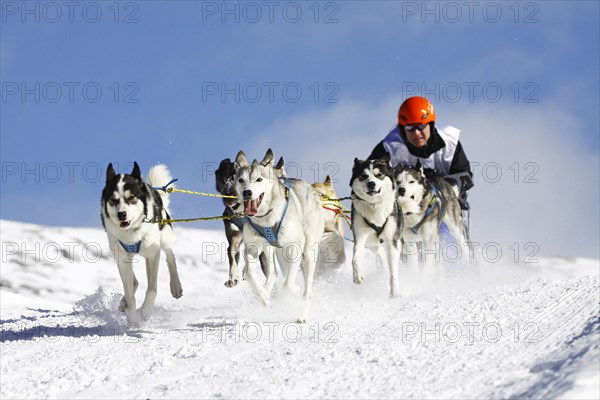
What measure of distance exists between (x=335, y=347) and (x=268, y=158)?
1888 millimetres

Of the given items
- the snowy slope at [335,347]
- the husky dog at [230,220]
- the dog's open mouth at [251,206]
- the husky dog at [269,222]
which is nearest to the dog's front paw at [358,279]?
the snowy slope at [335,347]

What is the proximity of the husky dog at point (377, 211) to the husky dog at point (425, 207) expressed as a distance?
0.52 metres

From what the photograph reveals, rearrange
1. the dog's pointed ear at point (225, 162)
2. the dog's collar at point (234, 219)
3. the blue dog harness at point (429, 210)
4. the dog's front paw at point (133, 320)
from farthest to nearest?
the blue dog harness at point (429, 210)
the dog's pointed ear at point (225, 162)
the dog's collar at point (234, 219)
the dog's front paw at point (133, 320)

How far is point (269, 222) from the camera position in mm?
6496

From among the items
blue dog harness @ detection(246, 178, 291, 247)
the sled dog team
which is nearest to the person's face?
the sled dog team

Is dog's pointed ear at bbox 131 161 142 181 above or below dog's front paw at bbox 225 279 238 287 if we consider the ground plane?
above

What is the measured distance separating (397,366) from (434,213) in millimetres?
4067

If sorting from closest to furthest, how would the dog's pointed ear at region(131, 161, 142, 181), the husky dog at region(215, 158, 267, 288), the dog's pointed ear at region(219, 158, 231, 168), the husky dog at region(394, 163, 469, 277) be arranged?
the dog's pointed ear at region(131, 161, 142, 181) → the husky dog at region(215, 158, 267, 288) → the dog's pointed ear at region(219, 158, 231, 168) → the husky dog at region(394, 163, 469, 277)

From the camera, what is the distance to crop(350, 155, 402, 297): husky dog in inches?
299

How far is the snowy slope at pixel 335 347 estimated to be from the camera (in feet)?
14.4

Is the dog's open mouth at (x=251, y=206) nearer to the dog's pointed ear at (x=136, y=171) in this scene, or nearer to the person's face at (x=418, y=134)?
the dog's pointed ear at (x=136, y=171)

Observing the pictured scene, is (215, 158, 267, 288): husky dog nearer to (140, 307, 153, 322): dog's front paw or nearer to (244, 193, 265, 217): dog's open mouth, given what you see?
Result: (140, 307, 153, 322): dog's front paw

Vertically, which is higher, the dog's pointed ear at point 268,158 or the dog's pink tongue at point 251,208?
the dog's pointed ear at point 268,158

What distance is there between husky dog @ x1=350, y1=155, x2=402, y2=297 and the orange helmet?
1.08 meters
